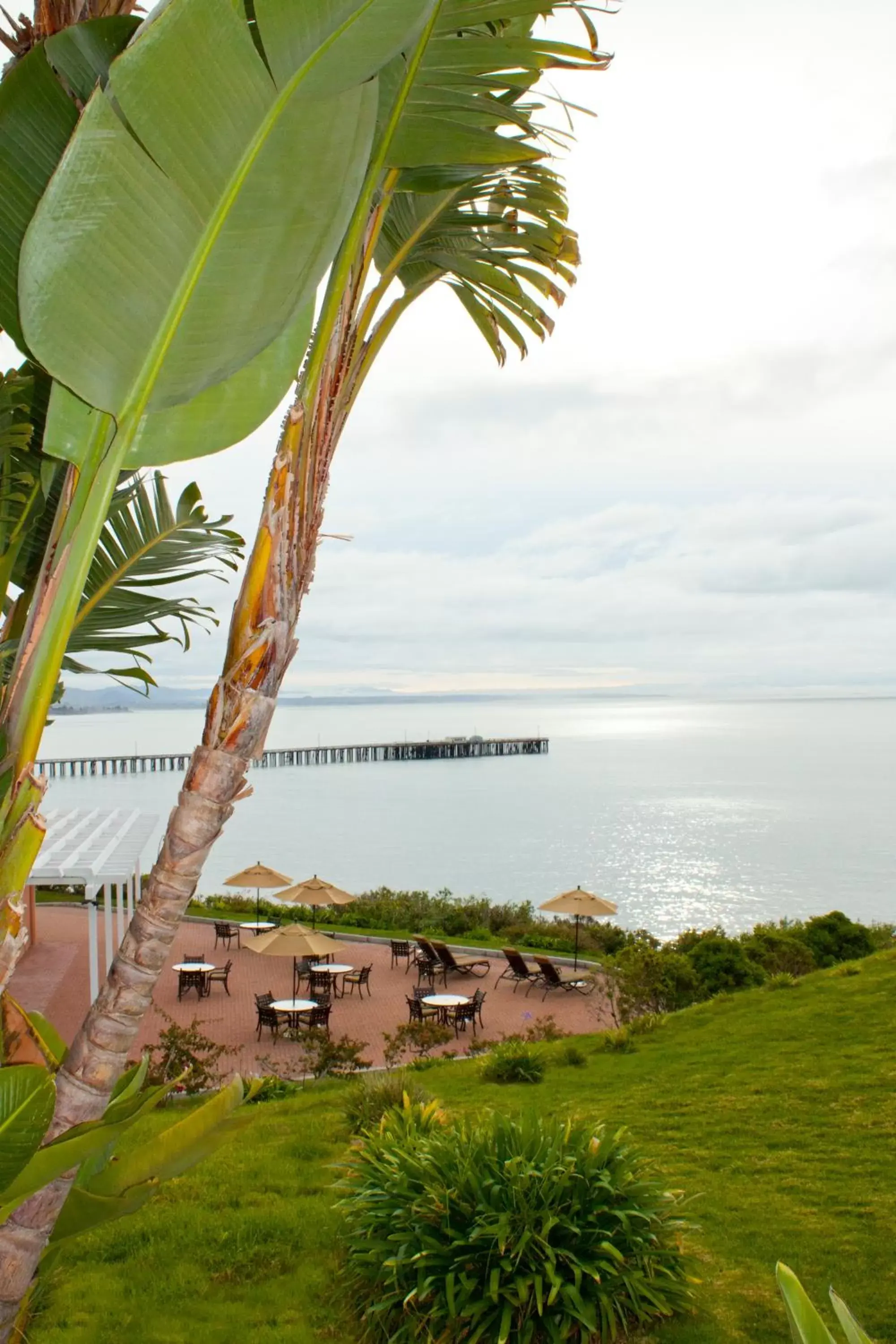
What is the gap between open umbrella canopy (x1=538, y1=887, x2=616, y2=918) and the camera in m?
19.6

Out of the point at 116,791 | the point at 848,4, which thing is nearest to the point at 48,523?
the point at 848,4

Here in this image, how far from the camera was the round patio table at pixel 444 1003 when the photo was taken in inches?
611

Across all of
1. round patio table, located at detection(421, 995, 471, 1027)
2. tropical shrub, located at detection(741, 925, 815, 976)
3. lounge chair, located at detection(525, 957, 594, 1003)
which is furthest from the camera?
lounge chair, located at detection(525, 957, 594, 1003)

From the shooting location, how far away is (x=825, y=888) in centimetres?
3906

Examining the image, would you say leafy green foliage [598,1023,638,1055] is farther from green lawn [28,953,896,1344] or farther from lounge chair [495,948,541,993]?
lounge chair [495,948,541,993]

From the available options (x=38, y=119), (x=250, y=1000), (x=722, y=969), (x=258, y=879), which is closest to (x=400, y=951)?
(x=258, y=879)

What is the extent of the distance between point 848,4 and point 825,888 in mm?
38773

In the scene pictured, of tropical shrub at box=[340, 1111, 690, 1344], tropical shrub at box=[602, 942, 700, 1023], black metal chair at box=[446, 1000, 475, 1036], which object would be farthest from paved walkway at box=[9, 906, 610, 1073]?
tropical shrub at box=[340, 1111, 690, 1344]

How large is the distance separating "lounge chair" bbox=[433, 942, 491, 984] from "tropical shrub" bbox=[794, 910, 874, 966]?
241 inches

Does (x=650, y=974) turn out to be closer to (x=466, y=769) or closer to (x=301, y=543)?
(x=301, y=543)

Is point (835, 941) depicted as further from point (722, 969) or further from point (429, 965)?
point (429, 965)

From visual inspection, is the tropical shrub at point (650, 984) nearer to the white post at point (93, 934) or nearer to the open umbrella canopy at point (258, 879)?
the white post at point (93, 934)

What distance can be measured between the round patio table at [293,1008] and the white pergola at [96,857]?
8.67ft

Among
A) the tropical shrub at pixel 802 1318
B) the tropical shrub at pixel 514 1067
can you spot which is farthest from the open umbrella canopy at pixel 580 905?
the tropical shrub at pixel 802 1318
